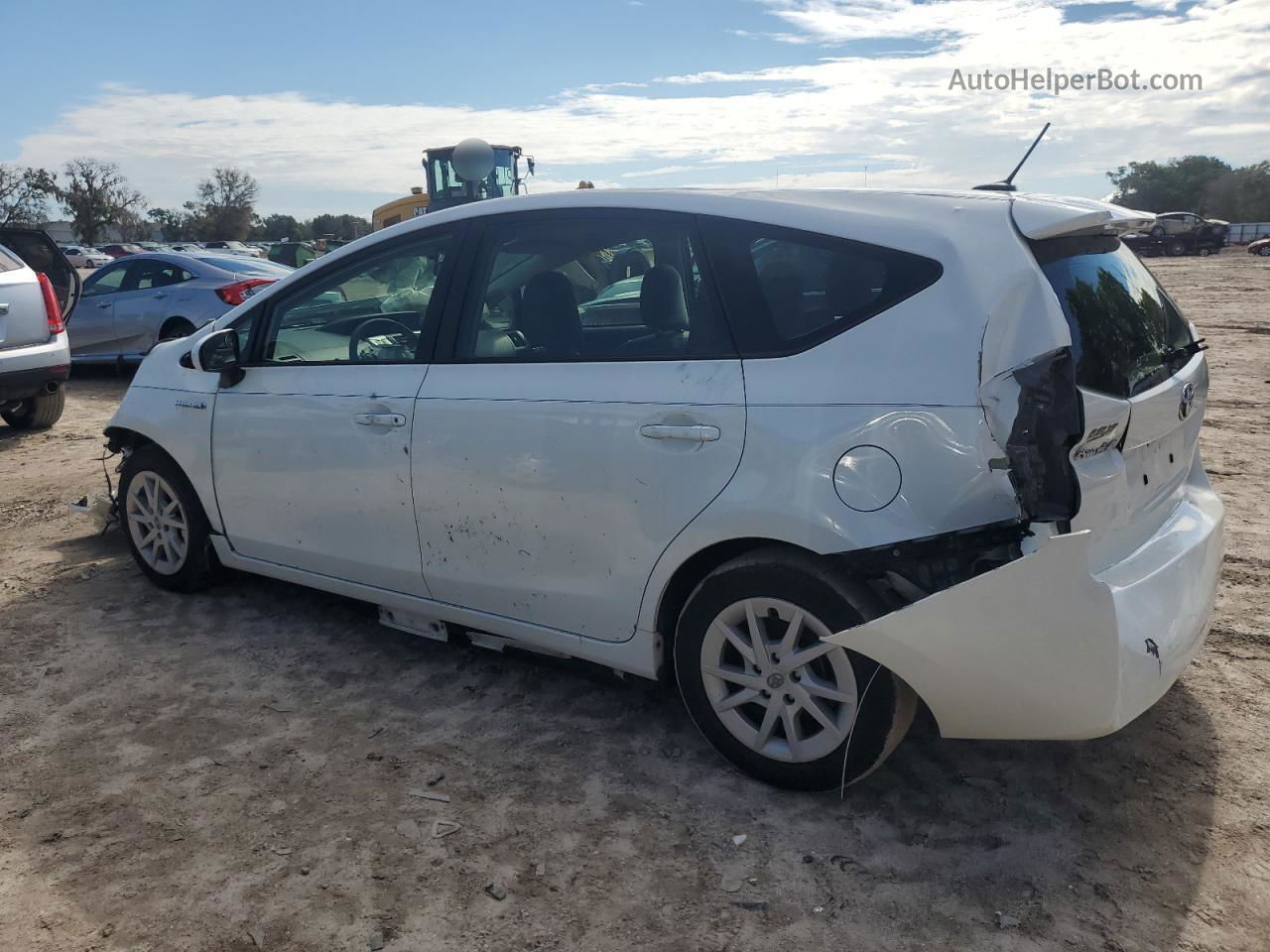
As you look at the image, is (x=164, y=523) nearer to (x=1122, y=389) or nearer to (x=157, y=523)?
(x=157, y=523)

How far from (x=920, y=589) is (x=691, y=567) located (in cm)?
72

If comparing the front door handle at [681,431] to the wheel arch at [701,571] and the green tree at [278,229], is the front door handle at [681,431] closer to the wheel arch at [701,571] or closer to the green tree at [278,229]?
the wheel arch at [701,571]

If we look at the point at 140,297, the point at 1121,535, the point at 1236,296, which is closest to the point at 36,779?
the point at 1121,535

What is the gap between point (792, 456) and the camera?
110 inches

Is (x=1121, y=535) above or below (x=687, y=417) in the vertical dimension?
below

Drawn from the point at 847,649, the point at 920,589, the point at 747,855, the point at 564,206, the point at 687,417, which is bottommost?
the point at 747,855

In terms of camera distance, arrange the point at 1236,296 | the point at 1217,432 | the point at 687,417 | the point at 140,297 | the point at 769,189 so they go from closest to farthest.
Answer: the point at 687,417
the point at 769,189
the point at 1217,432
the point at 140,297
the point at 1236,296

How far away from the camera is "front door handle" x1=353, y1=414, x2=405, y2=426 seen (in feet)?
12.0

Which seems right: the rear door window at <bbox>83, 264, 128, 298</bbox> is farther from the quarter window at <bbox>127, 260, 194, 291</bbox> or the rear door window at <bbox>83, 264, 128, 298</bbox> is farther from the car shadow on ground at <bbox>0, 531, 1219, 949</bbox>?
the car shadow on ground at <bbox>0, 531, 1219, 949</bbox>

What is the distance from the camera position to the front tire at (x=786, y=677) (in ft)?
9.18

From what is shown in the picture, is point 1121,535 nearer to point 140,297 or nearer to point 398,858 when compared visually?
point 398,858

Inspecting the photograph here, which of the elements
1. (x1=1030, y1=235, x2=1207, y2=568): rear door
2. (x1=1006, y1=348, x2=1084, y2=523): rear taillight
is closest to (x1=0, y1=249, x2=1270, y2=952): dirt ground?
(x1=1030, y1=235, x2=1207, y2=568): rear door

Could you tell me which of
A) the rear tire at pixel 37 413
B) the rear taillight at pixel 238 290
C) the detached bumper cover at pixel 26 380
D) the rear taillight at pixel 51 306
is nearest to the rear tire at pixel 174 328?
the rear taillight at pixel 238 290

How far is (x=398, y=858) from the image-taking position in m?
2.82
